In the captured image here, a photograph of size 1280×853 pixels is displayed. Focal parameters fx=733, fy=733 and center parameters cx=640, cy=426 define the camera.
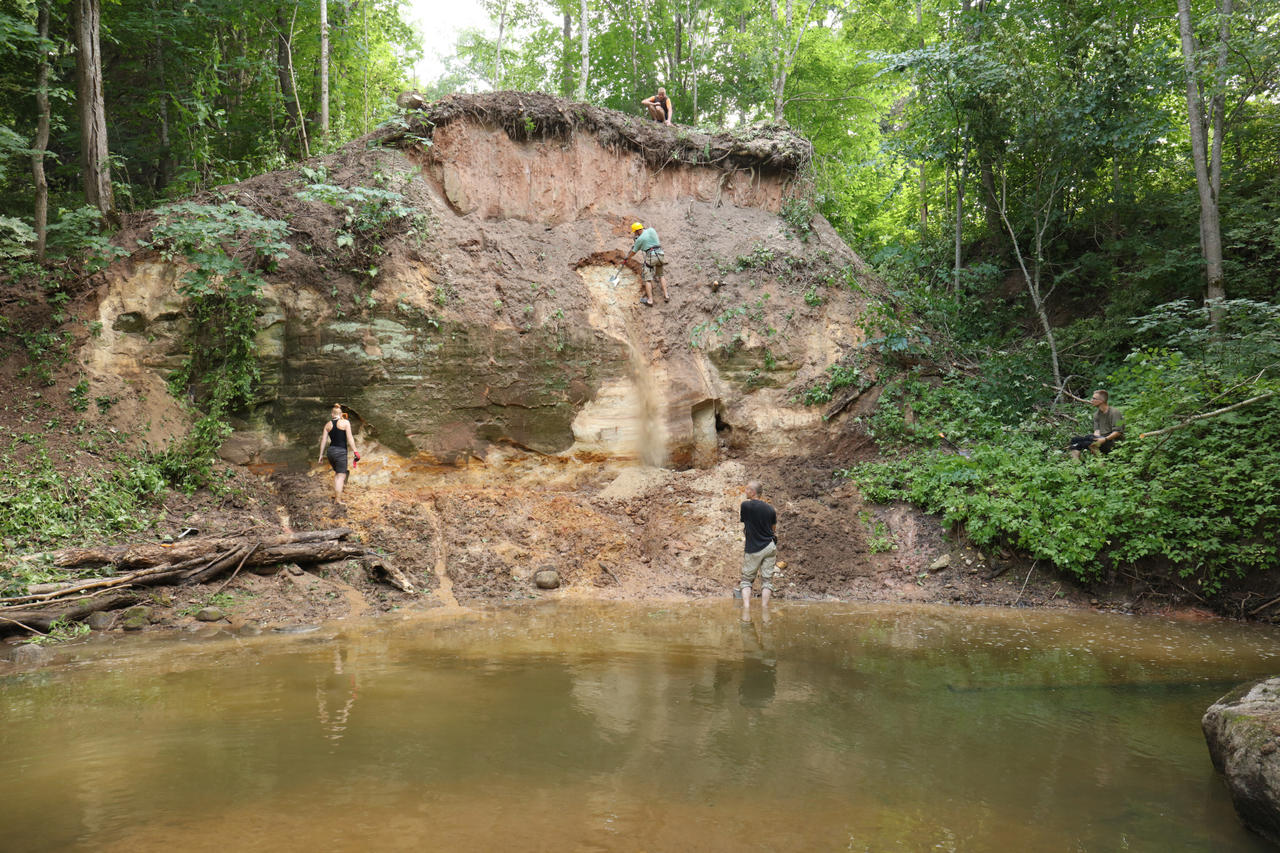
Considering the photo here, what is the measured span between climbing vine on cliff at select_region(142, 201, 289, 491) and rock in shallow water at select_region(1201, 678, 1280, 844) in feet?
42.5

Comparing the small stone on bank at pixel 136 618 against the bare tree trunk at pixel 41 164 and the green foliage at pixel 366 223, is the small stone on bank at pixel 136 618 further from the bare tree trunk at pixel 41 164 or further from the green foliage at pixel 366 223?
the bare tree trunk at pixel 41 164

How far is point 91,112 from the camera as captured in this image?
12.7m

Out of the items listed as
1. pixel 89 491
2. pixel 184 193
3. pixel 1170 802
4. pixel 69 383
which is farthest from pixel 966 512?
pixel 184 193

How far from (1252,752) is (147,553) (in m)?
11.1

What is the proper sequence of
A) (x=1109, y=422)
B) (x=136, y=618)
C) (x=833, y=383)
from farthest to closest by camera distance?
1. (x=833, y=383)
2. (x=1109, y=422)
3. (x=136, y=618)

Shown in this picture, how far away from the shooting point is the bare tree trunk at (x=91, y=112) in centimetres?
1273

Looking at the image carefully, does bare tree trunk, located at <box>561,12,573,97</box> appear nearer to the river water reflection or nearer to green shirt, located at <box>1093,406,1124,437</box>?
green shirt, located at <box>1093,406,1124,437</box>

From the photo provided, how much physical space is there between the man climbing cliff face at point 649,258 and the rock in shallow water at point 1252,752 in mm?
12227

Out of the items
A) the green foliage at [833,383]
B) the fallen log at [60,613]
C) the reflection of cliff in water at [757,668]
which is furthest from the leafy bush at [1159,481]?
the fallen log at [60,613]

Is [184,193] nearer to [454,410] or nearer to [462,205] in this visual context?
[462,205]

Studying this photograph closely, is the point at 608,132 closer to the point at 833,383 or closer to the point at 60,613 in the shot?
the point at 833,383

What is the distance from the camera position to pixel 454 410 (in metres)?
13.6

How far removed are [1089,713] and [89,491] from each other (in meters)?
12.3

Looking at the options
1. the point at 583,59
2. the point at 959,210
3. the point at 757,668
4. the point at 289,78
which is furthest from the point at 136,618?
the point at 959,210
